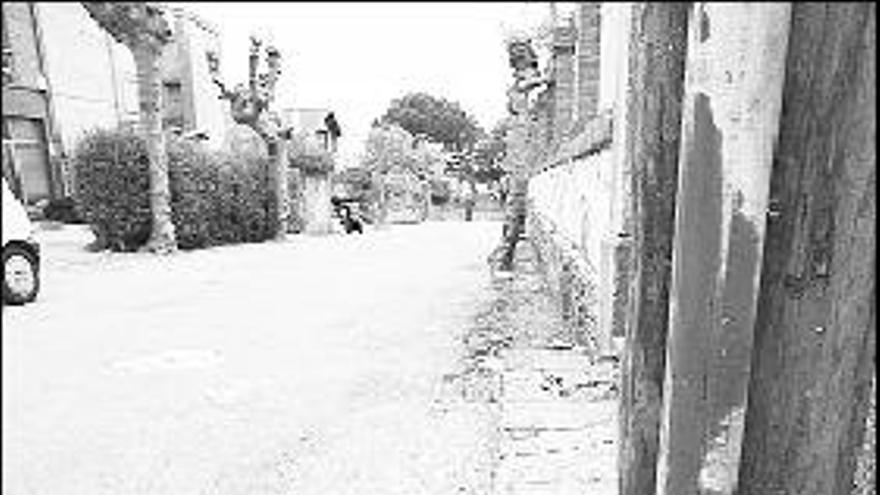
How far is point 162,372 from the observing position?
457 centimetres

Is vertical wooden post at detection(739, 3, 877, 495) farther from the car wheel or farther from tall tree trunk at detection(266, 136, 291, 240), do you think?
tall tree trunk at detection(266, 136, 291, 240)

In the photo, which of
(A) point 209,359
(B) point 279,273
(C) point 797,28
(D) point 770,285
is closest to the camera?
(C) point 797,28

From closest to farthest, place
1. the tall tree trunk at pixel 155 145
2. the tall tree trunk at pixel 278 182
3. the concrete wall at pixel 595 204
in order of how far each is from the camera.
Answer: the concrete wall at pixel 595 204 → the tall tree trunk at pixel 155 145 → the tall tree trunk at pixel 278 182

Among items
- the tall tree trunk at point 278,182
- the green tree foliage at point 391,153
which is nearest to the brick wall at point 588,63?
the tall tree trunk at point 278,182

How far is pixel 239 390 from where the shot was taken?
4199 millimetres

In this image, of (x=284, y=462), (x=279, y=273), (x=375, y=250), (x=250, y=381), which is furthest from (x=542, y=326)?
(x=375, y=250)

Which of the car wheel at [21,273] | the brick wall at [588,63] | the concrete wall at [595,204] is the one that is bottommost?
the car wheel at [21,273]

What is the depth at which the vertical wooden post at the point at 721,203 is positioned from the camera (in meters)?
1.06

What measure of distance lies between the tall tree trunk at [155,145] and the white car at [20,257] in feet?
15.9

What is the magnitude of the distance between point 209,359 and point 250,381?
647 mm

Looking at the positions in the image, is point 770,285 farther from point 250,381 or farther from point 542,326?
point 542,326

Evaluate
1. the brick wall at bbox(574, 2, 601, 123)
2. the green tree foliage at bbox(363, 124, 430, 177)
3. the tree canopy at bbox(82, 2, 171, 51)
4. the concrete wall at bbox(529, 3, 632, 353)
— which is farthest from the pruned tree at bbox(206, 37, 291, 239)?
the green tree foliage at bbox(363, 124, 430, 177)

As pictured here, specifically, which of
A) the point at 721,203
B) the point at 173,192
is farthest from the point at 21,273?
the point at 721,203

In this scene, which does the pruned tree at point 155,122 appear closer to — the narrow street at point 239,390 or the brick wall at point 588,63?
the narrow street at point 239,390
